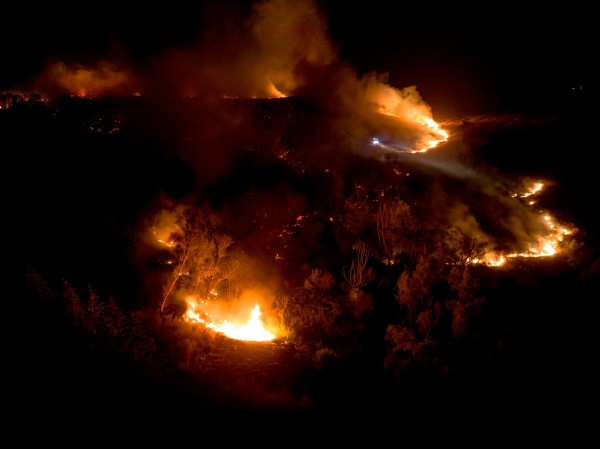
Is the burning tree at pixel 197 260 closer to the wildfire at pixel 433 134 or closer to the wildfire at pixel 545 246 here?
the wildfire at pixel 545 246

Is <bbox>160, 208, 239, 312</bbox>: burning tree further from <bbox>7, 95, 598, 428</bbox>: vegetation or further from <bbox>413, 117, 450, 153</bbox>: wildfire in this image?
<bbox>413, 117, 450, 153</bbox>: wildfire

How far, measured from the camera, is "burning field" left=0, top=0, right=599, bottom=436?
965 cm

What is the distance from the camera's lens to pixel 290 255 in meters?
21.4

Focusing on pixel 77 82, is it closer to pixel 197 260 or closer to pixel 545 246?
pixel 197 260

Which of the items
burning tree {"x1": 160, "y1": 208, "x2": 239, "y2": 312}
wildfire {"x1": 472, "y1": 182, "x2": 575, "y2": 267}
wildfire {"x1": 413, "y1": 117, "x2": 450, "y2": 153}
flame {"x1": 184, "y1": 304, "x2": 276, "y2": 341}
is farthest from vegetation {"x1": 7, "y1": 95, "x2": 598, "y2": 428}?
wildfire {"x1": 413, "y1": 117, "x2": 450, "y2": 153}

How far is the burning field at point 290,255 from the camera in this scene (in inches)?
380

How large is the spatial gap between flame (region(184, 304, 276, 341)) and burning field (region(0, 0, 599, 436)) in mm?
116

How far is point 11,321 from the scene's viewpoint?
7.55 metres

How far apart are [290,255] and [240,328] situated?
6.32 meters

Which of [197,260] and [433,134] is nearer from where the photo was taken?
[197,260]

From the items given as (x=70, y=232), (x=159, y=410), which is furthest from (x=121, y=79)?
(x=159, y=410)

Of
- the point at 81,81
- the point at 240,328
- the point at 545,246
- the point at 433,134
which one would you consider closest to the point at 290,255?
the point at 240,328

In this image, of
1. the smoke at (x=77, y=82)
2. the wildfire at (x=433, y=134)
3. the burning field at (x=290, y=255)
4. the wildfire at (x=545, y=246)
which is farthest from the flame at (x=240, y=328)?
the smoke at (x=77, y=82)

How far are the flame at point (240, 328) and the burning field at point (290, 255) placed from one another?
0.38 feet
